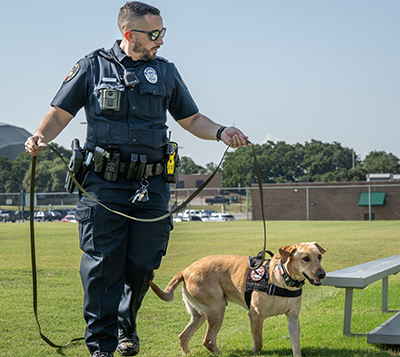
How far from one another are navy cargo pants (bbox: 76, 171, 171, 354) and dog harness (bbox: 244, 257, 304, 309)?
1063 millimetres

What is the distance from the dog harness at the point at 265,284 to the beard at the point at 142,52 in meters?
1.89

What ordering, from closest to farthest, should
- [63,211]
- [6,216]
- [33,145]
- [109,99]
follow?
[33,145], [109,99], [6,216], [63,211]

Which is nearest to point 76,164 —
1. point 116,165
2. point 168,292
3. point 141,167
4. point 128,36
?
point 116,165

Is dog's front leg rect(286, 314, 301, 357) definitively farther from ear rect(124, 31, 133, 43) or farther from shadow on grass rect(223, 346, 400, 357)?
ear rect(124, 31, 133, 43)

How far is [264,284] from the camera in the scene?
4.41 meters

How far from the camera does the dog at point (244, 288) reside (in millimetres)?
4309

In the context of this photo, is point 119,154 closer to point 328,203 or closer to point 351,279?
point 351,279

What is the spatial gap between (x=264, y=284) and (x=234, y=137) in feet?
4.49

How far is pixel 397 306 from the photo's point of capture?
6773 mm

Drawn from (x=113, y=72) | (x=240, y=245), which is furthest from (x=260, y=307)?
(x=240, y=245)

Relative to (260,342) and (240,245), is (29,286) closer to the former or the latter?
(260,342)

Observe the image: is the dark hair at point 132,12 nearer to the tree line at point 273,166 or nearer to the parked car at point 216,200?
the parked car at point 216,200

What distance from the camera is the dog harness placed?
14.2 ft

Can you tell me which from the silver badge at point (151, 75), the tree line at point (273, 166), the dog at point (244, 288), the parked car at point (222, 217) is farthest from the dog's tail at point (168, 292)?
the tree line at point (273, 166)
